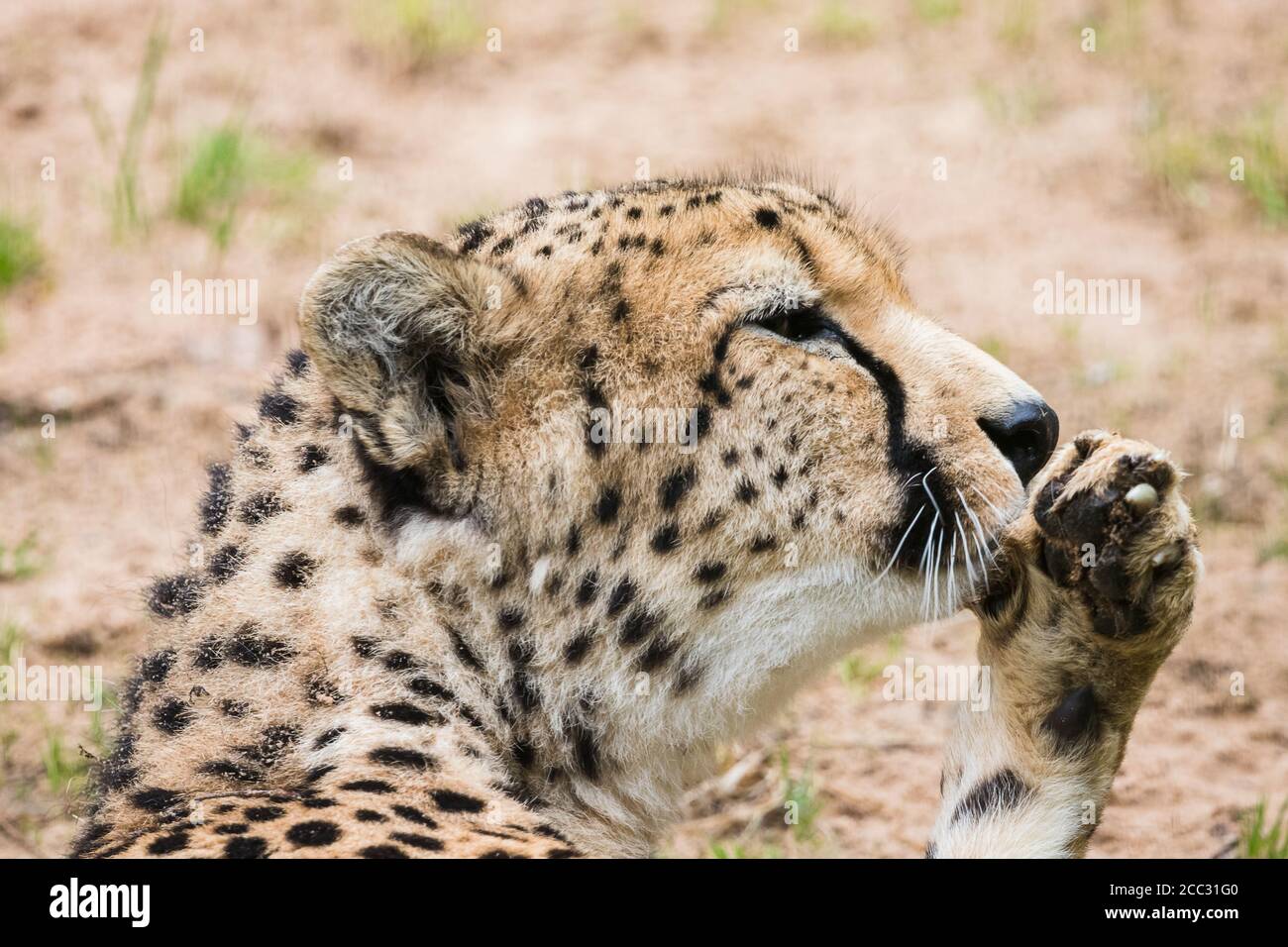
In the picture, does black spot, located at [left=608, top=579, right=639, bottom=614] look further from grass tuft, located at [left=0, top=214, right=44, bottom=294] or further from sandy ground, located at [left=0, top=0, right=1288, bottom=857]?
grass tuft, located at [left=0, top=214, right=44, bottom=294]

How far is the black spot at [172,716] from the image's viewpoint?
2629 mm

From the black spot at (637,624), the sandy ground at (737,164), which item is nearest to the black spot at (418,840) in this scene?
the black spot at (637,624)

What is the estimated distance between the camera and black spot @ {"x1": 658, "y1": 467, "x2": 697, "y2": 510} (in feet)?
9.07

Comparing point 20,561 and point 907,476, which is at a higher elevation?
point 20,561

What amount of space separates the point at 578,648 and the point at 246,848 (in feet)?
2.11

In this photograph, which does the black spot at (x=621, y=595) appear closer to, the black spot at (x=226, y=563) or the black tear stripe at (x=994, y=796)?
the black spot at (x=226, y=563)

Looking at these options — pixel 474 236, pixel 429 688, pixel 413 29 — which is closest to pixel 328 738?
pixel 429 688

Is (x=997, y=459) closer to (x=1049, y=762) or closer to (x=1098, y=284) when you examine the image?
(x=1049, y=762)

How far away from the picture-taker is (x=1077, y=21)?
24.8 ft

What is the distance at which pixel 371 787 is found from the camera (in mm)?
2500

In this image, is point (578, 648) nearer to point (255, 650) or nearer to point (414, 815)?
point (414, 815)

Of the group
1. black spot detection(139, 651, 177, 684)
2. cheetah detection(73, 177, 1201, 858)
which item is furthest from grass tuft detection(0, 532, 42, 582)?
black spot detection(139, 651, 177, 684)

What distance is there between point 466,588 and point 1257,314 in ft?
13.2

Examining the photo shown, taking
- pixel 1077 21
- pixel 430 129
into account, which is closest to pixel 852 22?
pixel 1077 21
